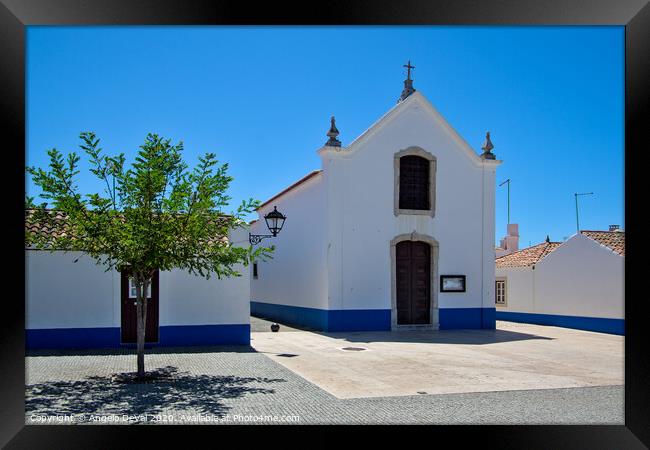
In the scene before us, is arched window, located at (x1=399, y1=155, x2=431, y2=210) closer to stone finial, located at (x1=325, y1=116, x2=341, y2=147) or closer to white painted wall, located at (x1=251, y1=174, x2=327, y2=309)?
stone finial, located at (x1=325, y1=116, x2=341, y2=147)

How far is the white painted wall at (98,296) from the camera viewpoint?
34.6ft

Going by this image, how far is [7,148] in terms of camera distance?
15.0 feet

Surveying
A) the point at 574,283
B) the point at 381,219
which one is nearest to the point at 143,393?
the point at 381,219

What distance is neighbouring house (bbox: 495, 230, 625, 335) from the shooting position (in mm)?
15875

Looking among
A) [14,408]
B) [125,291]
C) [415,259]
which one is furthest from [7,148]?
[415,259]

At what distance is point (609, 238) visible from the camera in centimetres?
1677

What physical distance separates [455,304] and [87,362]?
32.7 feet

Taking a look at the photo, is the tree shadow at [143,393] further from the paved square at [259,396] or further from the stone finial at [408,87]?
the stone finial at [408,87]

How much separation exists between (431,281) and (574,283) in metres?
4.57

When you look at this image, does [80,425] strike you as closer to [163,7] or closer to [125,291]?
[163,7]

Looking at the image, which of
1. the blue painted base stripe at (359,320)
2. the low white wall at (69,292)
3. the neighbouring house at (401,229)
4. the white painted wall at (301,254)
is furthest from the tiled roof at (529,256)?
the low white wall at (69,292)

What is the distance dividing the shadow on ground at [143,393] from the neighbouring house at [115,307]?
2686mm

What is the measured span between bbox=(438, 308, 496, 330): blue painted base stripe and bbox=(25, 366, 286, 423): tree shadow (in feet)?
28.6

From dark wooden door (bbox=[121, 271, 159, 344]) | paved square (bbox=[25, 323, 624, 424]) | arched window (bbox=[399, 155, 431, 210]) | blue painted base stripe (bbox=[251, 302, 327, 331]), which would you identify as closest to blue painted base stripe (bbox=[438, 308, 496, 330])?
arched window (bbox=[399, 155, 431, 210])
